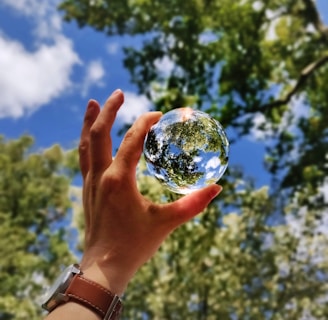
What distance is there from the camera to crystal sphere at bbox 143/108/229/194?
2.33 metres

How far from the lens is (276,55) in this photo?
14336 millimetres

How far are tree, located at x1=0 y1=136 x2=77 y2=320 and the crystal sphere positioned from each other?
723 inches

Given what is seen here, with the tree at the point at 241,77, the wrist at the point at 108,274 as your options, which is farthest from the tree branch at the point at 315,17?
the wrist at the point at 108,274

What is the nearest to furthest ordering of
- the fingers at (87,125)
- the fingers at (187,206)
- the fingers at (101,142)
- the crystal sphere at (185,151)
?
1. the fingers at (187,206)
2. the fingers at (101,142)
3. the fingers at (87,125)
4. the crystal sphere at (185,151)

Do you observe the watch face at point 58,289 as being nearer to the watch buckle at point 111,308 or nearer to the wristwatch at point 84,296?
the wristwatch at point 84,296

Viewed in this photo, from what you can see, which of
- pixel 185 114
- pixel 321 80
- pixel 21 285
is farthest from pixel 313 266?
pixel 185 114

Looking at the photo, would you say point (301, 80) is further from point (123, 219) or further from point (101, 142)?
point (123, 219)

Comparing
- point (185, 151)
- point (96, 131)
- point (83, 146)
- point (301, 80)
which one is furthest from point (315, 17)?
point (96, 131)

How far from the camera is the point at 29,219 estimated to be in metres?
23.1

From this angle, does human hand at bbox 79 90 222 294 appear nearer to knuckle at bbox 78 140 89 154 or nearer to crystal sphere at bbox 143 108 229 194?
knuckle at bbox 78 140 89 154

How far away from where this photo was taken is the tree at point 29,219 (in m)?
20.1

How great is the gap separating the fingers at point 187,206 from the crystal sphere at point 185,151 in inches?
22.0

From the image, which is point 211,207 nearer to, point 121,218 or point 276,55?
point 276,55

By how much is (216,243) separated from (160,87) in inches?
245
